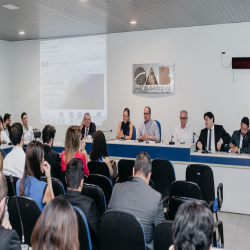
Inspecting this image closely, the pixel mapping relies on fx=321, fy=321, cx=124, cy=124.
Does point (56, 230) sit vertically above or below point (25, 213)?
above

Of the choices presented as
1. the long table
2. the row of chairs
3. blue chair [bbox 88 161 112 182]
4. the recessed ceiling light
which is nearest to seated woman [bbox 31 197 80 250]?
the row of chairs

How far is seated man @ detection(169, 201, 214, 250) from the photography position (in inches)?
55.2

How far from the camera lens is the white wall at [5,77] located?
9.87 meters

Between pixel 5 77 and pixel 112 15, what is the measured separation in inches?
193

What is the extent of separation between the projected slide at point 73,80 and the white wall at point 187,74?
1.06ft

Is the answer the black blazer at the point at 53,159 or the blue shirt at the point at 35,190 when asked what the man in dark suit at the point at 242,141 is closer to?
the black blazer at the point at 53,159

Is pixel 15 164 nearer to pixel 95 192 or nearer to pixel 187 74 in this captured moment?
pixel 95 192

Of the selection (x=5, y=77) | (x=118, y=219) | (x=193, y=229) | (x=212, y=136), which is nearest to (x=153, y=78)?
(x=212, y=136)

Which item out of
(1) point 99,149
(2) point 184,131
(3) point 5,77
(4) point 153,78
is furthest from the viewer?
(3) point 5,77

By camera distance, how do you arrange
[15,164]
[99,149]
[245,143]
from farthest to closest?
[245,143] < [99,149] < [15,164]

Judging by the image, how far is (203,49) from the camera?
24.5 ft

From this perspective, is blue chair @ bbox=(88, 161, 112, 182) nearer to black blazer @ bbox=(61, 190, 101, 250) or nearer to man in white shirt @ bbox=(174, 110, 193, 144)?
black blazer @ bbox=(61, 190, 101, 250)

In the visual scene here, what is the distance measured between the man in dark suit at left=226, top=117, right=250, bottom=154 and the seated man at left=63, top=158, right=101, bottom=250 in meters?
3.66

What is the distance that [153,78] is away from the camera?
8078mm
